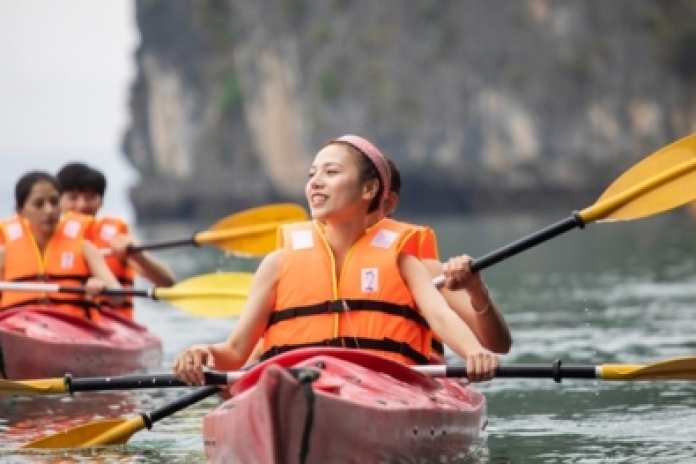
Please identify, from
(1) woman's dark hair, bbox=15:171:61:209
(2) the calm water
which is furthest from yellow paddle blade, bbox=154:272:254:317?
(1) woman's dark hair, bbox=15:171:61:209

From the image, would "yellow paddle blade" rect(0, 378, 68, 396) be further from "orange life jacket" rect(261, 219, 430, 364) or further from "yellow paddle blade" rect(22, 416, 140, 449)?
"orange life jacket" rect(261, 219, 430, 364)

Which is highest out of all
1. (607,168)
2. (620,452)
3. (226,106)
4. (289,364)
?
(226,106)

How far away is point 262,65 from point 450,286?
5814 centimetres

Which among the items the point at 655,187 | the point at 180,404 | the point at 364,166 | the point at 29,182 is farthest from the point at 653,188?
the point at 29,182

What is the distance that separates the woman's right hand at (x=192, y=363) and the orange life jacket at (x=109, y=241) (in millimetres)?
5367

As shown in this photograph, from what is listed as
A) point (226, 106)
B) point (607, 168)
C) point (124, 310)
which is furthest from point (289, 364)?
point (226, 106)

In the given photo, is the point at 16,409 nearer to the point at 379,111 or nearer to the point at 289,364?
the point at 289,364

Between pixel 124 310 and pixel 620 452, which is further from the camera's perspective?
pixel 124 310

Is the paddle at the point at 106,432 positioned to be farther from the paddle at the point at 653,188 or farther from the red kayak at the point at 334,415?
the paddle at the point at 653,188

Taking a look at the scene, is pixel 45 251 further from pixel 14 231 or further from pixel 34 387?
pixel 34 387

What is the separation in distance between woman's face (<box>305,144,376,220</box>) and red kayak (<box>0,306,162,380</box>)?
3.61 m

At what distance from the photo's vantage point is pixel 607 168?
48000 mm

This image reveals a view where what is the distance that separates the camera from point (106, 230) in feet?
35.9

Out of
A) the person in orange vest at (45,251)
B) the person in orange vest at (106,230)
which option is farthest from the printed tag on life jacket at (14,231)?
the person in orange vest at (106,230)
